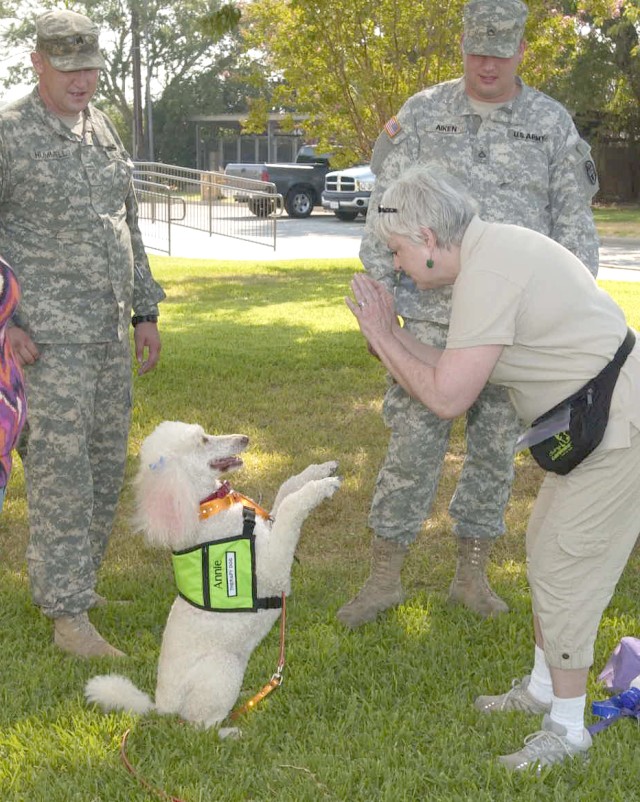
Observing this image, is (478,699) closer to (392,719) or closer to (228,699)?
(392,719)

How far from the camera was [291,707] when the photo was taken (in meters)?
3.40

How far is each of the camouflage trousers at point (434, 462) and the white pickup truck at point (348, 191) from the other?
73.8ft

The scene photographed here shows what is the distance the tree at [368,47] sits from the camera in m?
11.5

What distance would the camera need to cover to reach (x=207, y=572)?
3.29m

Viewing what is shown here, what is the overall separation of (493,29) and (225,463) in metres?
1.96

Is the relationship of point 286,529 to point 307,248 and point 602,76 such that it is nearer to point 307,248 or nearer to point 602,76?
point 307,248

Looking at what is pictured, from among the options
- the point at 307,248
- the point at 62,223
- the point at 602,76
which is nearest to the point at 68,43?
the point at 62,223

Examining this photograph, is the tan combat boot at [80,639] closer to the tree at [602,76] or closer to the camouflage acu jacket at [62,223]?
the camouflage acu jacket at [62,223]

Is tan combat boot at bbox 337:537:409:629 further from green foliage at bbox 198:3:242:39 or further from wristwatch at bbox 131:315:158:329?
green foliage at bbox 198:3:242:39

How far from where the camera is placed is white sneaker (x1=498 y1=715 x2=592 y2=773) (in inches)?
118

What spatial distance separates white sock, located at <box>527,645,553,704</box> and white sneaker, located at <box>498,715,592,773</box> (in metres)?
0.29

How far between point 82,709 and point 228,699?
1.71 ft

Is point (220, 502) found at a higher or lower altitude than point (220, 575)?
higher

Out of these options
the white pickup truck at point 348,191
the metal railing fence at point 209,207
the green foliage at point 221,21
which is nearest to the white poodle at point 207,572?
the green foliage at point 221,21
